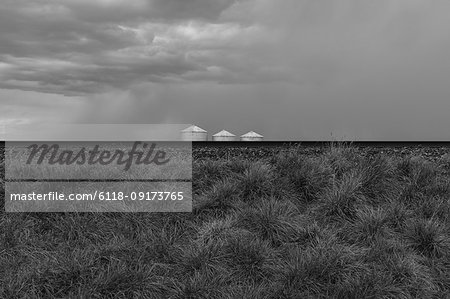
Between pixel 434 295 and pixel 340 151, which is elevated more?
pixel 340 151

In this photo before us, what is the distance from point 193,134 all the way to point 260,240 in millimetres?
5441

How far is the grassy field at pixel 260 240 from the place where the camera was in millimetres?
6883

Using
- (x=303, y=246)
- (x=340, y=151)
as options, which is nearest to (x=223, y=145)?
(x=340, y=151)

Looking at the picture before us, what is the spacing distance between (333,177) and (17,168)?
6.16m

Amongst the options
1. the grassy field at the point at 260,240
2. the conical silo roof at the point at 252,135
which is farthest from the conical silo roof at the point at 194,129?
the grassy field at the point at 260,240

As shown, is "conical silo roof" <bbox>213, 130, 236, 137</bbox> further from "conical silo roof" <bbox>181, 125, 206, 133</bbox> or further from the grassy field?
the grassy field

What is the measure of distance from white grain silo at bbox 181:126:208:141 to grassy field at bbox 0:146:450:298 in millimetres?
2583

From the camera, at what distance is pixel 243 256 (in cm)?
741

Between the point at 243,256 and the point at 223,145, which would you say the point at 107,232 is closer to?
the point at 243,256

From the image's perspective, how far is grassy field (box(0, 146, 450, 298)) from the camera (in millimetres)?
6883

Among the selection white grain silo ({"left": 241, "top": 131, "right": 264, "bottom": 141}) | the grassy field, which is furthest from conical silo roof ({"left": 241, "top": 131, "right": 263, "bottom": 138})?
the grassy field

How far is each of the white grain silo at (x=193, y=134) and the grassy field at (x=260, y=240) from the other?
102 inches

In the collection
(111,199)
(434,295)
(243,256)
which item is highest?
(111,199)

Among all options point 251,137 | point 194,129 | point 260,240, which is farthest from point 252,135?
point 260,240
